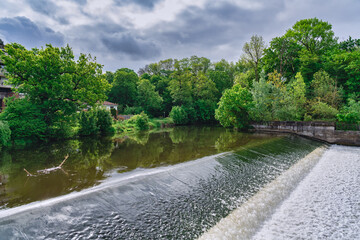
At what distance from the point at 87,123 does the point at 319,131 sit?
23.9 meters

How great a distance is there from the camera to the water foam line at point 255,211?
451 cm

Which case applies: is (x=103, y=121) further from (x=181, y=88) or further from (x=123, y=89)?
(x=123, y=89)

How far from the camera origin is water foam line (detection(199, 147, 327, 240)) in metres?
4.51

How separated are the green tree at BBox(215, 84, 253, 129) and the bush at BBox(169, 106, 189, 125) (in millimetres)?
11602

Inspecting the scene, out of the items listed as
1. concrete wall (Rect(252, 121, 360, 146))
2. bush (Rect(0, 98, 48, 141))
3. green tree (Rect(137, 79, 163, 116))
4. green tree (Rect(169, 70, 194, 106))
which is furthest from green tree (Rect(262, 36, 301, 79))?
bush (Rect(0, 98, 48, 141))

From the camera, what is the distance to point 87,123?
62.8 feet

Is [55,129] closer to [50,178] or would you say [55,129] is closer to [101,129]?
[101,129]

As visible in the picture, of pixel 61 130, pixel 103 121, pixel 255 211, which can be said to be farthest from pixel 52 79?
pixel 255 211

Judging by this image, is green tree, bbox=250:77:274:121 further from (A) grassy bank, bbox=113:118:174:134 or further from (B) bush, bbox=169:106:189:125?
(A) grassy bank, bbox=113:118:174:134

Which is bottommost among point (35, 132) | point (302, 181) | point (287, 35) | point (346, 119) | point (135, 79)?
point (302, 181)

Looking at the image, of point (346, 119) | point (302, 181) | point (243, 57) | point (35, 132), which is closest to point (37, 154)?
point (35, 132)

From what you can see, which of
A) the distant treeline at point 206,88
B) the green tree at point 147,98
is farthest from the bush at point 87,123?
the green tree at point 147,98

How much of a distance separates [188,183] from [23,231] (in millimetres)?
4785

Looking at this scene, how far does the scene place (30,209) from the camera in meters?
4.46
